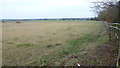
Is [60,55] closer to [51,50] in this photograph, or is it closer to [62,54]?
[62,54]

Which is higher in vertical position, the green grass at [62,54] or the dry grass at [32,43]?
the green grass at [62,54]

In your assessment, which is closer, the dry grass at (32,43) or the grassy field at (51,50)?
the grassy field at (51,50)

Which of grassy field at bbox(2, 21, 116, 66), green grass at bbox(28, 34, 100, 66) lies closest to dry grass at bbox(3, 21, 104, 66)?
grassy field at bbox(2, 21, 116, 66)

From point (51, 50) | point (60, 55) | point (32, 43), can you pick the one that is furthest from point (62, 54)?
point (32, 43)

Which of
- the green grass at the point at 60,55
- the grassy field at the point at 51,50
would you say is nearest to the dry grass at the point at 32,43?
the grassy field at the point at 51,50

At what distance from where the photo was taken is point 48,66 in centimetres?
580

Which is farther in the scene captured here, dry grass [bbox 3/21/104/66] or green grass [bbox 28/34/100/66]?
dry grass [bbox 3/21/104/66]

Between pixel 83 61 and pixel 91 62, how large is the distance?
0.34 metres

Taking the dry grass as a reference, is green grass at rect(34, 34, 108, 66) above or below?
above

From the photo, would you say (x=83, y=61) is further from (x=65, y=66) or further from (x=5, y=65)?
(x=5, y=65)

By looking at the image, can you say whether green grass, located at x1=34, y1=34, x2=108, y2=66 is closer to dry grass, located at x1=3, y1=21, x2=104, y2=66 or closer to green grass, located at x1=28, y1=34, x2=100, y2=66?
green grass, located at x1=28, y1=34, x2=100, y2=66

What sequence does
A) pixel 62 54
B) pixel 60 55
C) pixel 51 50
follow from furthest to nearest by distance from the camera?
pixel 51 50 < pixel 62 54 < pixel 60 55

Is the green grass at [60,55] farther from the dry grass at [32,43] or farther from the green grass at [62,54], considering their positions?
the dry grass at [32,43]

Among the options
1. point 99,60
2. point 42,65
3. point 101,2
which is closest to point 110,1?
point 101,2
